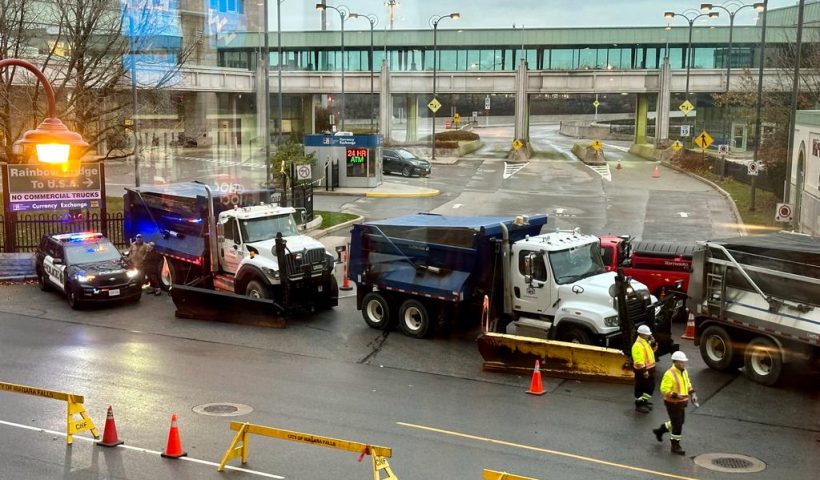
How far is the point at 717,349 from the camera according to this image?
54.2ft

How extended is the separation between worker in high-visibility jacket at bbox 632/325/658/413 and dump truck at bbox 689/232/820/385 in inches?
106

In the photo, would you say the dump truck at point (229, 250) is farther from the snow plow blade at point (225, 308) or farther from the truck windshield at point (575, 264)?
the truck windshield at point (575, 264)

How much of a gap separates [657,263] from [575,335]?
4832 millimetres

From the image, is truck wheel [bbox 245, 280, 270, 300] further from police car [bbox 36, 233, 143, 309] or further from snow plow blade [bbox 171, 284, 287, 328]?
police car [bbox 36, 233, 143, 309]

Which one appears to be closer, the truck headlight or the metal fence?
the truck headlight

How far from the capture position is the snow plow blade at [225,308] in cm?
2033

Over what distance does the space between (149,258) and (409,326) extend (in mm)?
9067

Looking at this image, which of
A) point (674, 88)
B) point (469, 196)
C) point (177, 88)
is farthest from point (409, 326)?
point (674, 88)

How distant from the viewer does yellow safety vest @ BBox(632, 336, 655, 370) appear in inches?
544

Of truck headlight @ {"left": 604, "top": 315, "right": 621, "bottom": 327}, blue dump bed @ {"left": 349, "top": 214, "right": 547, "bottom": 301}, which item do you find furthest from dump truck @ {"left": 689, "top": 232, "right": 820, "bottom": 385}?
blue dump bed @ {"left": 349, "top": 214, "right": 547, "bottom": 301}

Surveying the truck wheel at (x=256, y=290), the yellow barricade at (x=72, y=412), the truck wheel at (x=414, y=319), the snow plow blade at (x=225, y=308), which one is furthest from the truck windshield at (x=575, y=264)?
the yellow barricade at (x=72, y=412)

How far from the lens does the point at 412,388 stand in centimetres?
1564

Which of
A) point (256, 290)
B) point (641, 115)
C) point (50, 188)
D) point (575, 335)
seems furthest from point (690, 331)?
point (641, 115)

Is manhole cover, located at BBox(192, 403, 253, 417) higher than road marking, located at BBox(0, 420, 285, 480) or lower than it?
lower
